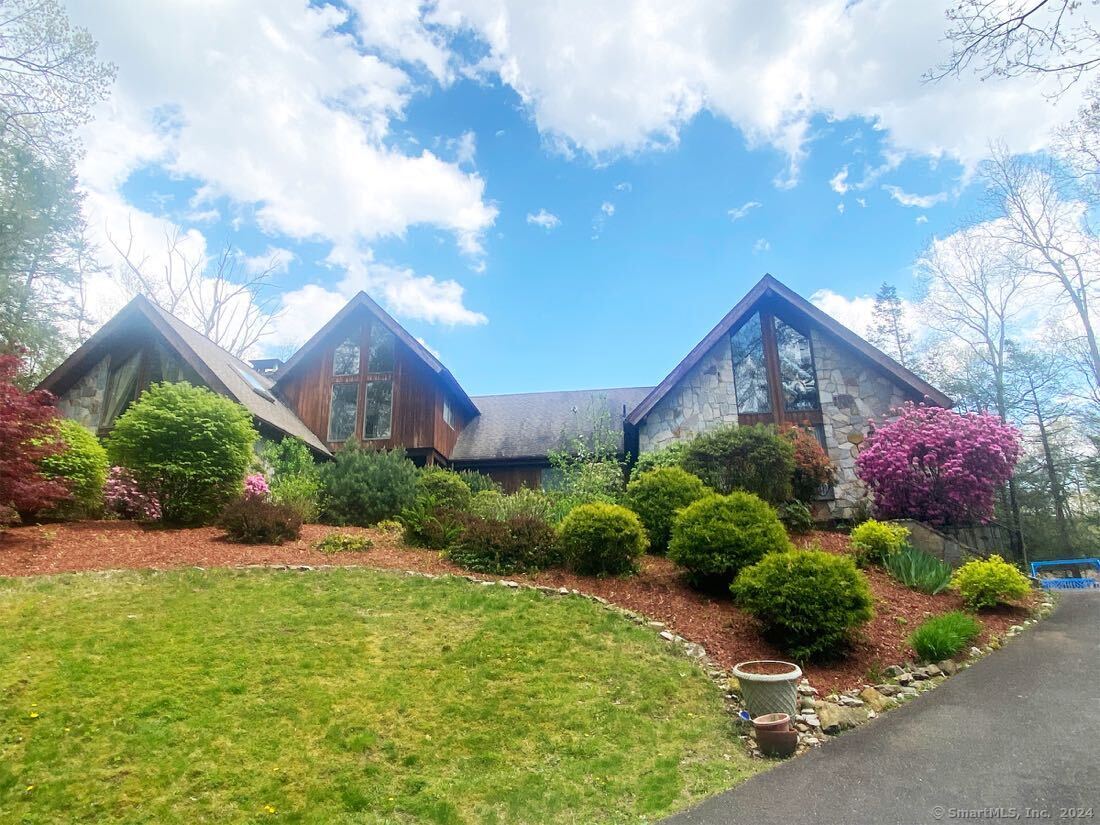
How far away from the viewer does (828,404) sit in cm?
1605

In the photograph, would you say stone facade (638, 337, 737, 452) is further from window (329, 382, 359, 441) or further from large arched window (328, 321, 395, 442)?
window (329, 382, 359, 441)

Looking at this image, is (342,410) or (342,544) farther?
(342,410)

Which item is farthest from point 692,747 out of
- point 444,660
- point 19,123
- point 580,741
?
point 19,123

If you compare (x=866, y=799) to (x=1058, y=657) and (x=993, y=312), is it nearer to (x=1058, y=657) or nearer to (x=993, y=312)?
(x=1058, y=657)

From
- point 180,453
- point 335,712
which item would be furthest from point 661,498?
point 180,453

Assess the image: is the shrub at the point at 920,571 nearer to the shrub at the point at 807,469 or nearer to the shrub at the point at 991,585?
the shrub at the point at 991,585

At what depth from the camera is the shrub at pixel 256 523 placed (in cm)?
1026

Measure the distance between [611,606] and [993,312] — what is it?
24071 millimetres

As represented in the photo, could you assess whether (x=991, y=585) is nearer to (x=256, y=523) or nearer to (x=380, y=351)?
(x=256, y=523)

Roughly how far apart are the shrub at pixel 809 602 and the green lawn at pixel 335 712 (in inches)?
46.9

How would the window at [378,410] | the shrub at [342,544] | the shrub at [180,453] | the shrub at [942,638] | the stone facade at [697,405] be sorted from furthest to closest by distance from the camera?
the window at [378,410], the stone facade at [697,405], the shrub at [180,453], the shrub at [342,544], the shrub at [942,638]

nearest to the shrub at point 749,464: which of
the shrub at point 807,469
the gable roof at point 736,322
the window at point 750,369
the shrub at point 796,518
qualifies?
the shrub at point 796,518

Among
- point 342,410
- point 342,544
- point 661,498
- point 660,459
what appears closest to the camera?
point 342,544

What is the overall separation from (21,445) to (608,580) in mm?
8859
